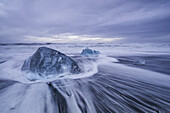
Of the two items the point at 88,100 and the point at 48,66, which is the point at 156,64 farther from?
the point at 48,66

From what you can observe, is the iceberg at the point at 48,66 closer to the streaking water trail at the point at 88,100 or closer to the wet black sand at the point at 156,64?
the streaking water trail at the point at 88,100

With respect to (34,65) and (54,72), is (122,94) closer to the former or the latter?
(54,72)

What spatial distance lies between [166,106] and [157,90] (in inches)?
22.1

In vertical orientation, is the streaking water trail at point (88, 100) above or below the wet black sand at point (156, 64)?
below

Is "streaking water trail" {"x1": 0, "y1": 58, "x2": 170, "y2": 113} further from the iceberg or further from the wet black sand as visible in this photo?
the wet black sand

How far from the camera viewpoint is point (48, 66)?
257 cm

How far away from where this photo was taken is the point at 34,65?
8.45 ft

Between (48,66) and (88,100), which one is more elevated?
(48,66)

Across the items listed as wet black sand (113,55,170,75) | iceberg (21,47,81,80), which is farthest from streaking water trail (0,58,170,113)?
wet black sand (113,55,170,75)

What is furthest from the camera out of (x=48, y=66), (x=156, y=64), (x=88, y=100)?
(x=156, y=64)

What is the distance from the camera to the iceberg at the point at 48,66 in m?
2.45

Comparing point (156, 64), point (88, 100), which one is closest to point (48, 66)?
point (88, 100)

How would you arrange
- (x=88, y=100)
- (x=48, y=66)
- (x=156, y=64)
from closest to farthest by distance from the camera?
(x=88, y=100) < (x=48, y=66) < (x=156, y=64)

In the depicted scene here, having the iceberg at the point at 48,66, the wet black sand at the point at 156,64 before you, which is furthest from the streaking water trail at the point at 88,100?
the wet black sand at the point at 156,64
